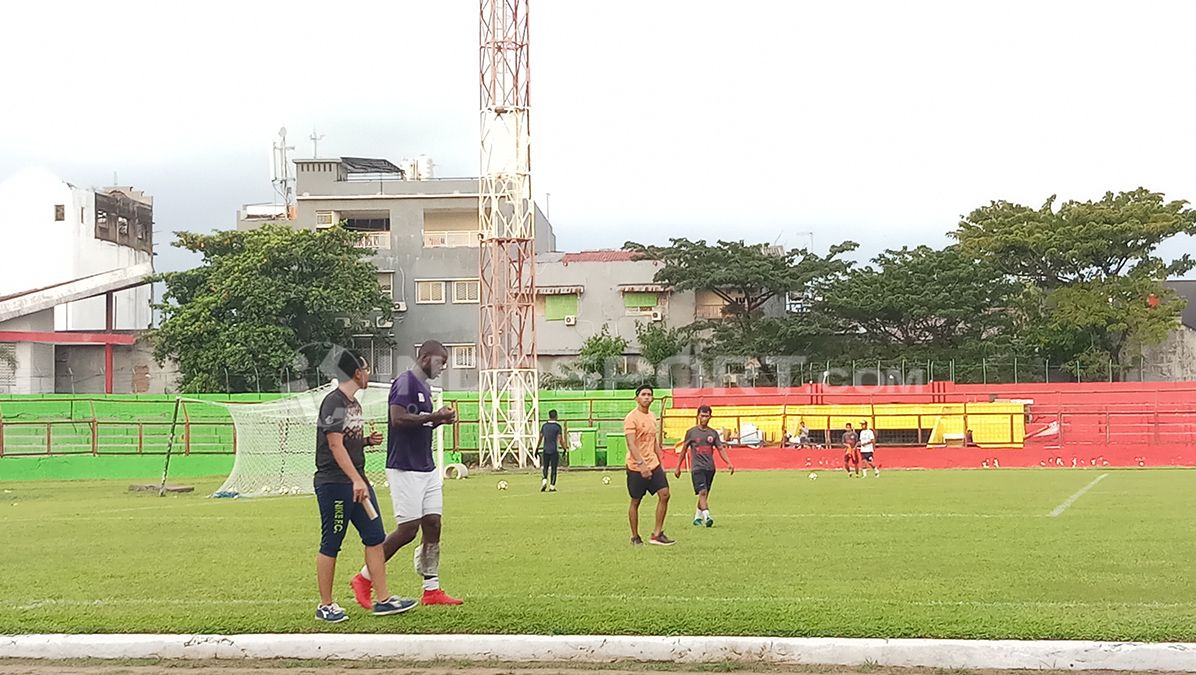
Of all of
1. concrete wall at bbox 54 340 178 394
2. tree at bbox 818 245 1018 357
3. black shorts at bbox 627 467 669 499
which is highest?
tree at bbox 818 245 1018 357

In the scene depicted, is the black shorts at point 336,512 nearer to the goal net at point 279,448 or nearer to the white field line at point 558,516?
the white field line at point 558,516

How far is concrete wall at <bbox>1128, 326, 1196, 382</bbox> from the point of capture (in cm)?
5466

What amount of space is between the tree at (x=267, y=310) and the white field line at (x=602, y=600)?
44.9m

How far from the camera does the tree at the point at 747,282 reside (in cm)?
5547

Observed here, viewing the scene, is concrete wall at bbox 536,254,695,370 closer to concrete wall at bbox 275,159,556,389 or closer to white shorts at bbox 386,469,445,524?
concrete wall at bbox 275,159,556,389

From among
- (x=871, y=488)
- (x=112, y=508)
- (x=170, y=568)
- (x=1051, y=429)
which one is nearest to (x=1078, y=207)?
(x=1051, y=429)

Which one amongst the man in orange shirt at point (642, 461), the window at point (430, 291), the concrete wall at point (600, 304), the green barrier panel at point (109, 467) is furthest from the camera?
the window at point (430, 291)

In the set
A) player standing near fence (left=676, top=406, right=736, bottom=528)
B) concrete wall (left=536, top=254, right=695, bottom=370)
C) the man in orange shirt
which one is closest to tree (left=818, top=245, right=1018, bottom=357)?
concrete wall (left=536, top=254, right=695, bottom=370)

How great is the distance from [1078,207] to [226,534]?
148 feet

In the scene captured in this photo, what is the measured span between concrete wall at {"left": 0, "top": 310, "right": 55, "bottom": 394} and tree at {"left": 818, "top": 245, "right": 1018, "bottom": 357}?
116 feet

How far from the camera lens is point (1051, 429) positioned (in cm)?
4206

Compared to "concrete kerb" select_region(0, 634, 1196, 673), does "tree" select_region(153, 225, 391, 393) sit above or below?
above

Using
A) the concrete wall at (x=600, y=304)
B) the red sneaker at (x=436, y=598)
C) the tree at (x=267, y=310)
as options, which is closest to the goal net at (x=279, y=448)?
the red sneaker at (x=436, y=598)

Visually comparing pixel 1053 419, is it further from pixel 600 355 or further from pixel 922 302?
pixel 600 355
